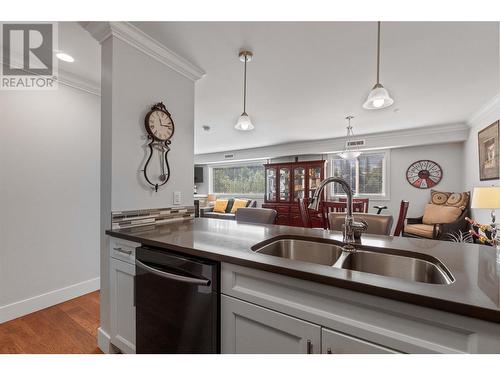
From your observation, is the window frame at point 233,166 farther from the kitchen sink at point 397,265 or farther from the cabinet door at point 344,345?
the cabinet door at point 344,345

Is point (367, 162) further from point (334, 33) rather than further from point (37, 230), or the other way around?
point (37, 230)

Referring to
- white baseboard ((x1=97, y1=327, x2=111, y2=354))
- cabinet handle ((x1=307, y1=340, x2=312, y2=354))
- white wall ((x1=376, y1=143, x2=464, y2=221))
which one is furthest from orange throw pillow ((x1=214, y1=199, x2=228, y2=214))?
cabinet handle ((x1=307, y1=340, x2=312, y2=354))

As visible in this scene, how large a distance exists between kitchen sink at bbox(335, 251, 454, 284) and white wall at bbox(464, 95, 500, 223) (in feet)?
9.24

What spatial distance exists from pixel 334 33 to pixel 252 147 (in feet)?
15.1

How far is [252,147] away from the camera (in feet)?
20.3

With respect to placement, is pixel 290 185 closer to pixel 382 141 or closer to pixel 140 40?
pixel 382 141

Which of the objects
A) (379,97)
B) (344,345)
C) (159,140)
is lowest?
(344,345)

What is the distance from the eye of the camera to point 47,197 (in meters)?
2.10

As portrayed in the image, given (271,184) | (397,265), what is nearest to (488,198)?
(397,265)

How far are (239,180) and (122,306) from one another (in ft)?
19.3

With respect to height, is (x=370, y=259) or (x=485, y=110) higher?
(x=485, y=110)

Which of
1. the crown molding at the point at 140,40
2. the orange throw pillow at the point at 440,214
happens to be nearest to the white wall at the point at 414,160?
the orange throw pillow at the point at 440,214

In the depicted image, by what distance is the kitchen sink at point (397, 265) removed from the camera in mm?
989
